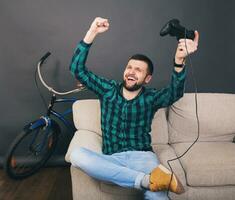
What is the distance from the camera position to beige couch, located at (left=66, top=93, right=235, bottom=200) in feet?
6.26

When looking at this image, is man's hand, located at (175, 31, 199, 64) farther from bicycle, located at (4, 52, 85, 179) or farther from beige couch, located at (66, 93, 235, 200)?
bicycle, located at (4, 52, 85, 179)

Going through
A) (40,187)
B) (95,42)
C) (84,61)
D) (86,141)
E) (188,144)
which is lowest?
(40,187)

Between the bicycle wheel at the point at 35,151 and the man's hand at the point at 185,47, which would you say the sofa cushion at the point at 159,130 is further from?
the bicycle wheel at the point at 35,151

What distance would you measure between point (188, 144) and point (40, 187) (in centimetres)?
120

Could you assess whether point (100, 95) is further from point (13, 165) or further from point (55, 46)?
point (13, 165)

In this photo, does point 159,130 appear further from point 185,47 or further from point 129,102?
point 185,47

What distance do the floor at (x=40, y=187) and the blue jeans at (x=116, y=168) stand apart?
0.62m

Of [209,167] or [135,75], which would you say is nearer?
[209,167]

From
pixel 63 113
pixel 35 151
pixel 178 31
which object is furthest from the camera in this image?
pixel 63 113

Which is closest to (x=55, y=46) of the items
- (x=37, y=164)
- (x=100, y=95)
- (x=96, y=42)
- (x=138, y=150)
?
(x=96, y=42)

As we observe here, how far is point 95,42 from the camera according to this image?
2.75 m

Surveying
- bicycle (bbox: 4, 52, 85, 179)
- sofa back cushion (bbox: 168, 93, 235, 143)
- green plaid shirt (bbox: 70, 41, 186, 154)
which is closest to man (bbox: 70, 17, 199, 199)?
green plaid shirt (bbox: 70, 41, 186, 154)

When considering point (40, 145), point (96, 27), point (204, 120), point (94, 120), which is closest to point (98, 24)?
point (96, 27)

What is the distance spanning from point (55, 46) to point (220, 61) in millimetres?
1499
